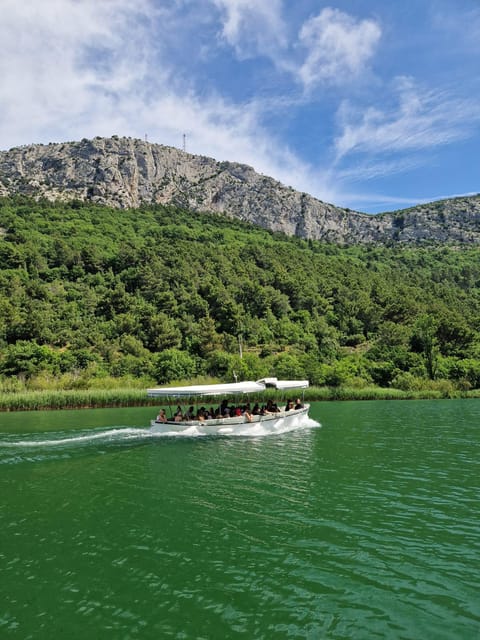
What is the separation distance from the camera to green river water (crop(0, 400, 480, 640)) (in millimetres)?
9148

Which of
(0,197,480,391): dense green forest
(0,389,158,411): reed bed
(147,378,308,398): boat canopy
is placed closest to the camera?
(147,378,308,398): boat canopy

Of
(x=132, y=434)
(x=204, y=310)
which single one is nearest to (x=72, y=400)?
(x=132, y=434)

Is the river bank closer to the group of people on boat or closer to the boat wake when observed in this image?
the boat wake

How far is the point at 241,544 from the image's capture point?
1289 centimetres

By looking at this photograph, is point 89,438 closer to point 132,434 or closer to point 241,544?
point 132,434

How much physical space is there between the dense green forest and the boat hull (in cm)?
3697

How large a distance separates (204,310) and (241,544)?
94.1 m

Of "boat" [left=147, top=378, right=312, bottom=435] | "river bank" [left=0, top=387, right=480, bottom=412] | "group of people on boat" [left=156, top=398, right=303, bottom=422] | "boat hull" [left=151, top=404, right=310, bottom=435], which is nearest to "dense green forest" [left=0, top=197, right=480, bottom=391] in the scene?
"river bank" [left=0, top=387, right=480, bottom=412]

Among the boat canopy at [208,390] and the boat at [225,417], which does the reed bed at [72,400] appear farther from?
the boat canopy at [208,390]

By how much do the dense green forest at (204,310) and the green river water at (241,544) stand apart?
155ft

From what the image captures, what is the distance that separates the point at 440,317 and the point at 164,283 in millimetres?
64883

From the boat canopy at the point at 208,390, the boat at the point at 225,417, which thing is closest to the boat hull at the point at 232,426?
the boat at the point at 225,417

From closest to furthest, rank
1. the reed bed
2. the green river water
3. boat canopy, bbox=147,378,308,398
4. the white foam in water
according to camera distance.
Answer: the green river water < the white foam in water < boat canopy, bbox=147,378,308,398 < the reed bed

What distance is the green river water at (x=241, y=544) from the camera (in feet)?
30.0
